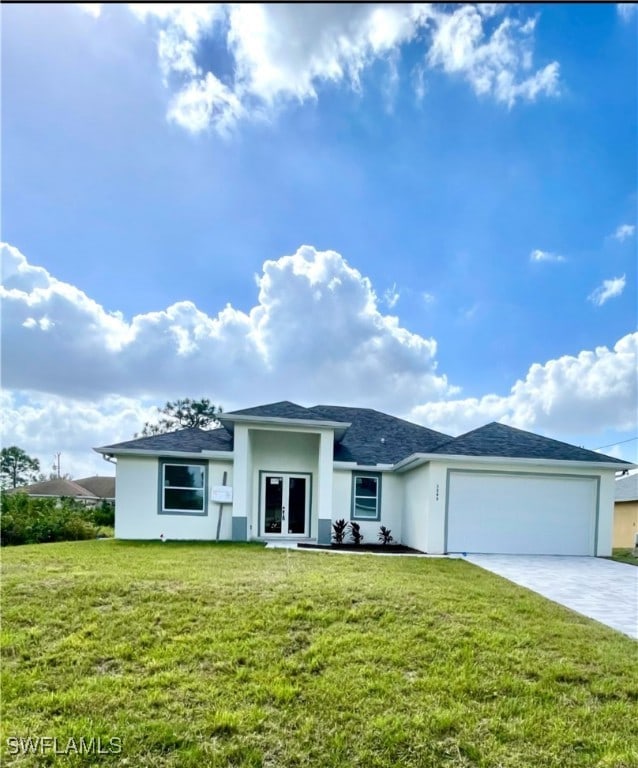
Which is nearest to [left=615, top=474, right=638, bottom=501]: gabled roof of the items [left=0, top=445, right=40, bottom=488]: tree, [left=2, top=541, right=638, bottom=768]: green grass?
[left=2, top=541, right=638, bottom=768]: green grass

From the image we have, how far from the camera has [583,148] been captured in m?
10.3

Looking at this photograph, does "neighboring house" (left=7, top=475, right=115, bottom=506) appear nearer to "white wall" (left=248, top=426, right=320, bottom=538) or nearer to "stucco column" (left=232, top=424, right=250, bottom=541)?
"white wall" (left=248, top=426, right=320, bottom=538)

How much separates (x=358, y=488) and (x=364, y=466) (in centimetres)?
84

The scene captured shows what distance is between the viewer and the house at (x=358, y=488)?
1245 centimetres

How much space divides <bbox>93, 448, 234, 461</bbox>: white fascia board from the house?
0.12ft

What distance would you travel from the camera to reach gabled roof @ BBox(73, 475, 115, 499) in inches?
1527

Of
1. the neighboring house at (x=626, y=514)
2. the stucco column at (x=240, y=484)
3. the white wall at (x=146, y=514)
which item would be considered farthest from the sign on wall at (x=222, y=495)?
the neighboring house at (x=626, y=514)

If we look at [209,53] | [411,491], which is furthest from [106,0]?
[411,491]

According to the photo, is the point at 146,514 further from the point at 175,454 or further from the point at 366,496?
the point at 366,496

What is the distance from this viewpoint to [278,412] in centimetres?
1331

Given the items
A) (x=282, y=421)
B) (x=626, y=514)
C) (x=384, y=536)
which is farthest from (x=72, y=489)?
(x=626, y=514)

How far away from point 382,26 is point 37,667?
1176 centimetres

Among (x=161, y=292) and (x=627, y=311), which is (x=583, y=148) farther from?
(x=161, y=292)

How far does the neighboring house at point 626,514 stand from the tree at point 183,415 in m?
29.2
